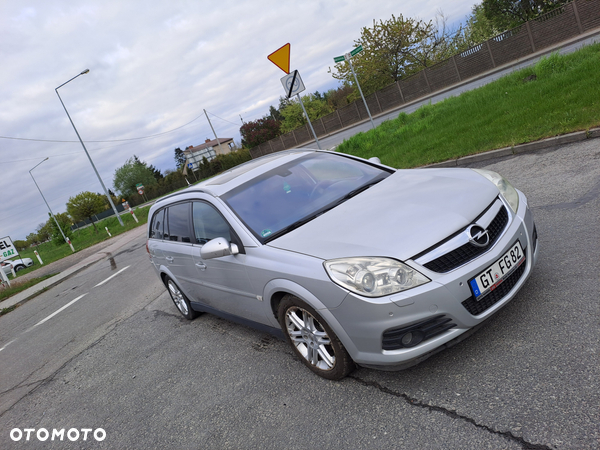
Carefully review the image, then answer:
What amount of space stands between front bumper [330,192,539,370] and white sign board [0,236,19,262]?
23.7m

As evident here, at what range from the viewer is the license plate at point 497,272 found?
A: 2846 mm

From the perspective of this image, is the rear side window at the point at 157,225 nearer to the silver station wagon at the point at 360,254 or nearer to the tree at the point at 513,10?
the silver station wagon at the point at 360,254

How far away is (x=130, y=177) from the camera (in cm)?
10788

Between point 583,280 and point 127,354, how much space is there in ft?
→ 16.1

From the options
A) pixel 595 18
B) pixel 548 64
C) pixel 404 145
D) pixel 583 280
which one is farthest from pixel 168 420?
pixel 595 18

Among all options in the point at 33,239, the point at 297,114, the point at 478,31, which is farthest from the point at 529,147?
the point at 33,239

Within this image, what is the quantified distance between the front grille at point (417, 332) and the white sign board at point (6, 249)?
78.3 feet

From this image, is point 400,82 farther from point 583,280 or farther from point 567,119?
point 583,280

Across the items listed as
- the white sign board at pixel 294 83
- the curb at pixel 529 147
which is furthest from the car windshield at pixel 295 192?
the white sign board at pixel 294 83

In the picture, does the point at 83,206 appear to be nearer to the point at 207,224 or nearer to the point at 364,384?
the point at 207,224

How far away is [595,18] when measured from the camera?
24.5m

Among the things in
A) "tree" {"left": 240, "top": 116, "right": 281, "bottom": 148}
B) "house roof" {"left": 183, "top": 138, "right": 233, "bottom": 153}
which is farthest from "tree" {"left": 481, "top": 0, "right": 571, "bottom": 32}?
"house roof" {"left": 183, "top": 138, "right": 233, "bottom": 153}

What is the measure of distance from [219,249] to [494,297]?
6.84ft

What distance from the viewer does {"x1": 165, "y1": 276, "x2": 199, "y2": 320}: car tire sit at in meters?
5.75
